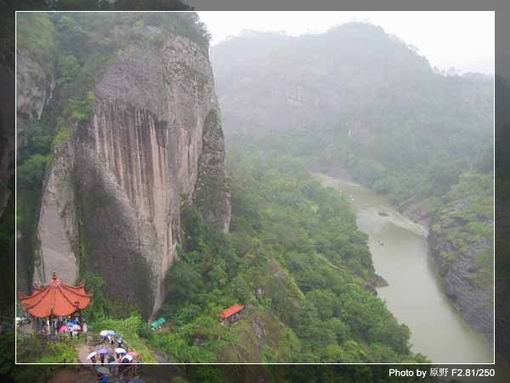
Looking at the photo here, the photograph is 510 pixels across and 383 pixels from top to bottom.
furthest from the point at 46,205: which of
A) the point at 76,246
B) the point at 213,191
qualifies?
the point at 213,191

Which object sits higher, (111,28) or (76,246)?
(111,28)

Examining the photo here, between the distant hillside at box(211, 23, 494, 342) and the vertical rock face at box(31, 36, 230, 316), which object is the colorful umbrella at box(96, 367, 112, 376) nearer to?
the vertical rock face at box(31, 36, 230, 316)

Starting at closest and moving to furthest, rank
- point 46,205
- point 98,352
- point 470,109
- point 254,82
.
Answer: point 98,352, point 46,205, point 470,109, point 254,82

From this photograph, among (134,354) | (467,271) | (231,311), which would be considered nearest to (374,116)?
(467,271)

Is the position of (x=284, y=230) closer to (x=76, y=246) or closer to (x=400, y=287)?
(x=400, y=287)

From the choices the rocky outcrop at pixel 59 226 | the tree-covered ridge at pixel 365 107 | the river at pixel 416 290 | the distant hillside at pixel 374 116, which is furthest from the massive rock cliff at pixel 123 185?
the tree-covered ridge at pixel 365 107

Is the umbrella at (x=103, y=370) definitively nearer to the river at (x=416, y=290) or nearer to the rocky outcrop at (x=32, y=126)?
the rocky outcrop at (x=32, y=126)
